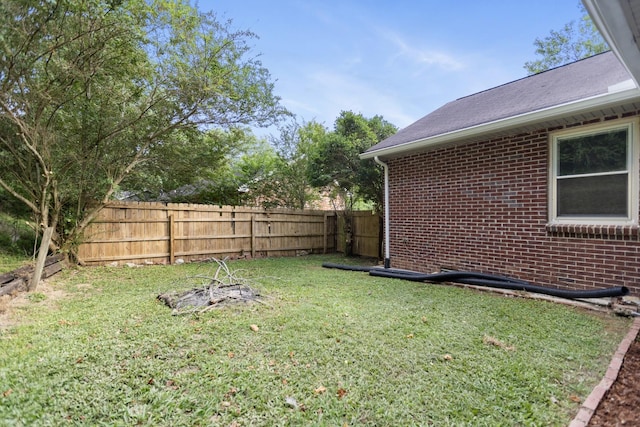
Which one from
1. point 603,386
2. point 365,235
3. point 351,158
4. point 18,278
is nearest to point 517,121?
point 603,386

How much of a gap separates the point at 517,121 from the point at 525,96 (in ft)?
4.78

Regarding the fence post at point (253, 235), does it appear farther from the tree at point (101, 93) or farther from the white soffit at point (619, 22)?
the white soffit at point (619, 22)

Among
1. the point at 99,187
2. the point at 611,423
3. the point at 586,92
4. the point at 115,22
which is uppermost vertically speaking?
the point at 115,22

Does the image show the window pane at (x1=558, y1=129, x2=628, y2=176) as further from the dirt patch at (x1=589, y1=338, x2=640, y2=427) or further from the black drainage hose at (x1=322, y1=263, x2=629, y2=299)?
the dirt patch at (x1=589, y1=338, x2=640, y2=427)

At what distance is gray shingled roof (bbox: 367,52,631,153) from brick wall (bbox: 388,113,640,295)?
41 cm

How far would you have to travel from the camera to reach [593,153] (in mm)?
4488

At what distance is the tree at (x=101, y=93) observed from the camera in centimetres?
451

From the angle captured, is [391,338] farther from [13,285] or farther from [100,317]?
[13,285]

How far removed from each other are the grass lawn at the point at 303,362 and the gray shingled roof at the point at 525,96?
9.80 ft

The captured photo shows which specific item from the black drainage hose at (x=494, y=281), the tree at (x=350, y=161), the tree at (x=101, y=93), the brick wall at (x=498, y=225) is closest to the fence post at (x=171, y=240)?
the tree at (x=101, y=93)

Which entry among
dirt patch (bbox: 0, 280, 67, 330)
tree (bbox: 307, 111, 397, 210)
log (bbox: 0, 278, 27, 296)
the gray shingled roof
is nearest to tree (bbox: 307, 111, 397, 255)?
tree (bbox: 307, 111, 397, 210)

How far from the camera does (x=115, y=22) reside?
15.6 ft

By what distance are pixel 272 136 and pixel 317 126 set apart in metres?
1.93

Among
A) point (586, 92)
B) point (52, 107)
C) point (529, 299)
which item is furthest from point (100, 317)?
point (586, 92)
